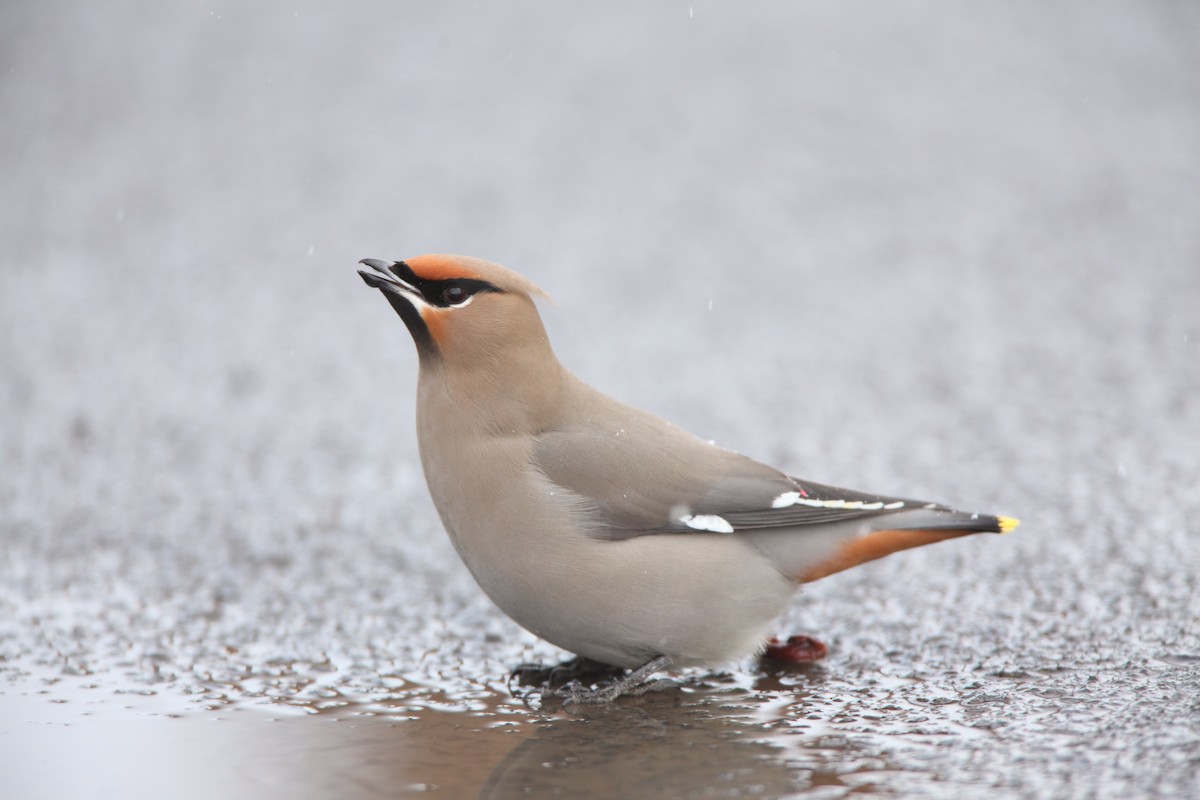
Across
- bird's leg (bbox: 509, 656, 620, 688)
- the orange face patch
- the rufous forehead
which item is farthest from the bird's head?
the orange face patch

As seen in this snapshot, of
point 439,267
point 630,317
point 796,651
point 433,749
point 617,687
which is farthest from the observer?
point 630,317

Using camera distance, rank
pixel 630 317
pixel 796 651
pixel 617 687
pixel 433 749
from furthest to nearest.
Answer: pixel 630 317
pixel 796 651
pixel 617 687
pixel 433 749

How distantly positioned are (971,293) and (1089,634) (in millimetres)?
3083

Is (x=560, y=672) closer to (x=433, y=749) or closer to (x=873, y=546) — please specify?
(x=433, y=749)

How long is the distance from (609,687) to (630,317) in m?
3.28

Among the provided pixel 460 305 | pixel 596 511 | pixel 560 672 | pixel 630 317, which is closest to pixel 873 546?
pixel 596 511

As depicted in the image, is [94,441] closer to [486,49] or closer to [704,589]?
[704,589]

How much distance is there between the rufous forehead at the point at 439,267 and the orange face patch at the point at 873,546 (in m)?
1.19

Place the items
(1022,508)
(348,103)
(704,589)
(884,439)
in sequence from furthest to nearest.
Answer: (348,103) → (884,439) → (1022,508) → (704,589)

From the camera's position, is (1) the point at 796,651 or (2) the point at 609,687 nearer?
(2) the point at 609,687

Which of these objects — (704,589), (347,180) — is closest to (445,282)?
(704,589)

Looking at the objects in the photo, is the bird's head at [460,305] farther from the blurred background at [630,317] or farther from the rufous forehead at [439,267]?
the blurred background at [630,317]

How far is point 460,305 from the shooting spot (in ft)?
11.7

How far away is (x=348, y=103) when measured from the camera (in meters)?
8.10
